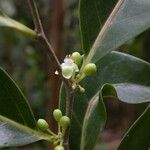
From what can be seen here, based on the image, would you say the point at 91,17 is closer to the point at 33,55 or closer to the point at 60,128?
the point at 60,128

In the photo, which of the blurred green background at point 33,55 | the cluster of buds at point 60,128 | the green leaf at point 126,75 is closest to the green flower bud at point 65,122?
the cluster of buds at point 60,128

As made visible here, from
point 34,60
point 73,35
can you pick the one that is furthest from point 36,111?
point 73,35

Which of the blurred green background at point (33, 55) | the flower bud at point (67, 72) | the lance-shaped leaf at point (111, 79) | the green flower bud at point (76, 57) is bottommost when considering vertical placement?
the blurred green background at point (33, 55)

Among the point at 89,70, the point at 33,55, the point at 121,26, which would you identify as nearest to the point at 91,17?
the point at 121,26

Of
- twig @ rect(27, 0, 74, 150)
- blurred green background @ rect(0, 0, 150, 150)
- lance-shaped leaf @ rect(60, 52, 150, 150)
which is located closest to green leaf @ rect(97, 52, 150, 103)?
lance-shaped leaf @ rect(60, 52, 150, 150)

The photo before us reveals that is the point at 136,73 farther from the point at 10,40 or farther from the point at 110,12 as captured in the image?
the point at 10,40

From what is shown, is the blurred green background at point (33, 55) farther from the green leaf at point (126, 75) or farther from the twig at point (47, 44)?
the twig at point (47, 44)
